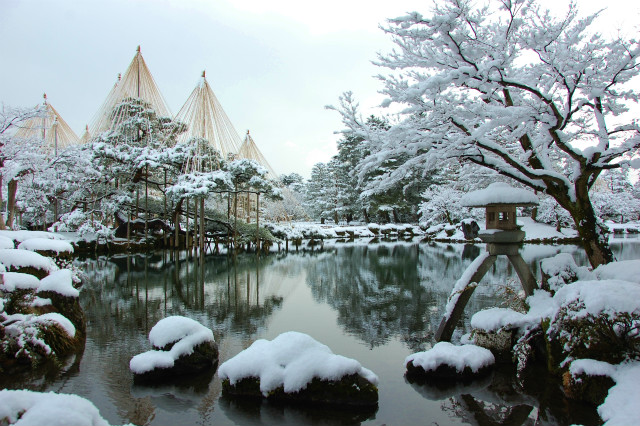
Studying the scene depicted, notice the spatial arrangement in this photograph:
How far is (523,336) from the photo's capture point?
200 inches

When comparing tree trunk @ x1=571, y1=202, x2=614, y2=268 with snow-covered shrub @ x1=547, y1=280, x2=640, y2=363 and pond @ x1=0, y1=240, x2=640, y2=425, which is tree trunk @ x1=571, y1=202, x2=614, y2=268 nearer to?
pond @ x1=0, y1=240, x2=640, y2=425

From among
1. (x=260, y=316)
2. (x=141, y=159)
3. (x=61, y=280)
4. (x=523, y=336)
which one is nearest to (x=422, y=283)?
(x=260, y=316)

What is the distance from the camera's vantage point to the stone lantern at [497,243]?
5699mm

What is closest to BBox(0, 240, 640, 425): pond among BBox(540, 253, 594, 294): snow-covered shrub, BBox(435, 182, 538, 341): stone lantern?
BBox(435, 182, 538, 341): stone lantern

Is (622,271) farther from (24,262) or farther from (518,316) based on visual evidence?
(24,262)

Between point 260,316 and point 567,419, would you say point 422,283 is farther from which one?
point 567,419

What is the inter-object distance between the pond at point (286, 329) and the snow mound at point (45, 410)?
7.13 feet

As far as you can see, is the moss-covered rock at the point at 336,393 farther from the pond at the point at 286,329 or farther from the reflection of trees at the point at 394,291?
the reflection of trees at the point at 394,291

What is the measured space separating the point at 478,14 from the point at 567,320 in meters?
4.16

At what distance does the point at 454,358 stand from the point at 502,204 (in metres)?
2.35

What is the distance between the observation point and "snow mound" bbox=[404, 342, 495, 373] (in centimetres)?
476

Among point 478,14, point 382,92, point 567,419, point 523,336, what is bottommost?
point 567,419

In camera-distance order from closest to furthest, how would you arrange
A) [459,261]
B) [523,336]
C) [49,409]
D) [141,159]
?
[49,409] < [523,336] < [459,261] < [141,159]

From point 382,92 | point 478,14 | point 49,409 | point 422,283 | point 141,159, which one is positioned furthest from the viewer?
point 141,159
